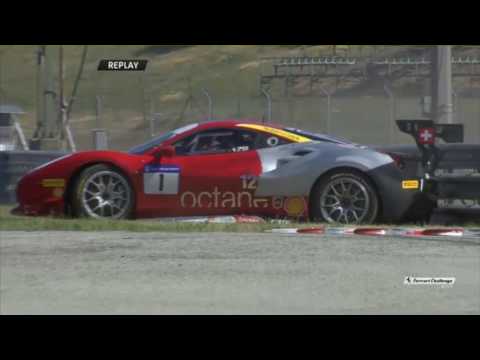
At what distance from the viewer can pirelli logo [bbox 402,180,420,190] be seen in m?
9.70

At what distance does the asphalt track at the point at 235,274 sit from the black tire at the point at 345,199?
58.5 inches

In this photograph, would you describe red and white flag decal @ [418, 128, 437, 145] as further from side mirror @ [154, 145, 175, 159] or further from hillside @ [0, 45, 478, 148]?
hillside @ [0, 45, 478, 148]

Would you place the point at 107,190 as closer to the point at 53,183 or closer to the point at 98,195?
the point at 98,195

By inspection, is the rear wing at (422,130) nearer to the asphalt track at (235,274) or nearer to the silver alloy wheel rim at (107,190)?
the asphalt track at (235,274)

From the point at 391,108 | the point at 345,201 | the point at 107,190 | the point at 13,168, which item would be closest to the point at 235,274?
the point at 345,201

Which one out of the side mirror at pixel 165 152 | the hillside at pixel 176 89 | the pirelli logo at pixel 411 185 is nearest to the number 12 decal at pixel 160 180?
the side mirror at pixel 165 152

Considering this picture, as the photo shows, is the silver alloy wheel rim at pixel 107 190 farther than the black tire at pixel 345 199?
Yes

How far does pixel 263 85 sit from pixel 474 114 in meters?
5.31

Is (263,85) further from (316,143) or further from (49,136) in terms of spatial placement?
(316,143)

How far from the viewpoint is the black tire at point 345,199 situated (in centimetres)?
960

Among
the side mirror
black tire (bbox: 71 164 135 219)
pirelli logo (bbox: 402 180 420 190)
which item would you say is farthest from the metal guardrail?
pirelli logo (bbox: 402 180 420 190)

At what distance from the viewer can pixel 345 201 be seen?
380 inches

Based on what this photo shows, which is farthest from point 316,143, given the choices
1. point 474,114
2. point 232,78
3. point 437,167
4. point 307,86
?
point 474,114

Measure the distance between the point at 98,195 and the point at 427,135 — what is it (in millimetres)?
3742
